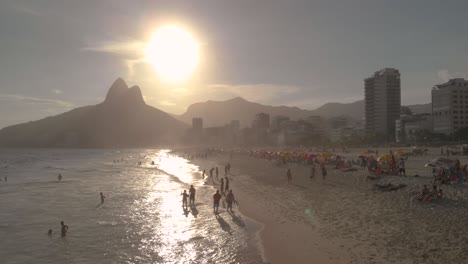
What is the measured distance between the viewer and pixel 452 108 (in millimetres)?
107375

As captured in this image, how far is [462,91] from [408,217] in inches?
4499

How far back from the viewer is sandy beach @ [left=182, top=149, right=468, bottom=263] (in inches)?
413

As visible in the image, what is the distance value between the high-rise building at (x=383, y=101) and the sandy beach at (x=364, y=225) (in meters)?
136

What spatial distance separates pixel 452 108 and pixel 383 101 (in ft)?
138

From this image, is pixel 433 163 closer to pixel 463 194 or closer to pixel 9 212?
pixel 463 194

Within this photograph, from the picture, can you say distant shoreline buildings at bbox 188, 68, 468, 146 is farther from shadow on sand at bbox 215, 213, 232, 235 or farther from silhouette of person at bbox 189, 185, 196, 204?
shadow on sand at bbox 215, 213, 232, 235

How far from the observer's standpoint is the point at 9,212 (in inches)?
858

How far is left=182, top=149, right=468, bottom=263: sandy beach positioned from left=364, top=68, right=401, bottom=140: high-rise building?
5352 inches

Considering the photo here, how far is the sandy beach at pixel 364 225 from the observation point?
10.5 m

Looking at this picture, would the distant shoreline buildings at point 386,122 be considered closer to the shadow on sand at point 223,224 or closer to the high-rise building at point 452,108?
the high-rise building at point 452,108

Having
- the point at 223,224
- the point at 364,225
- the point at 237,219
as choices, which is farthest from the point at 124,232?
the point at 364,225

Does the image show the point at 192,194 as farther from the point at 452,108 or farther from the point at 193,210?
the point at 452,108

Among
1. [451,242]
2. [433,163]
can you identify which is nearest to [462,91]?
[433,163]

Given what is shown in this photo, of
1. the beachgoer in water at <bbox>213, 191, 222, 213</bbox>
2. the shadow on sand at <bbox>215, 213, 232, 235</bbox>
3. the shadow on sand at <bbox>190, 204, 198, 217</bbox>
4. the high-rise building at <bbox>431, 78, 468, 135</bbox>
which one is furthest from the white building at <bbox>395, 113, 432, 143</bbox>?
the shadow on sand at <bbox>215, 213, 232, 235</bbox>
